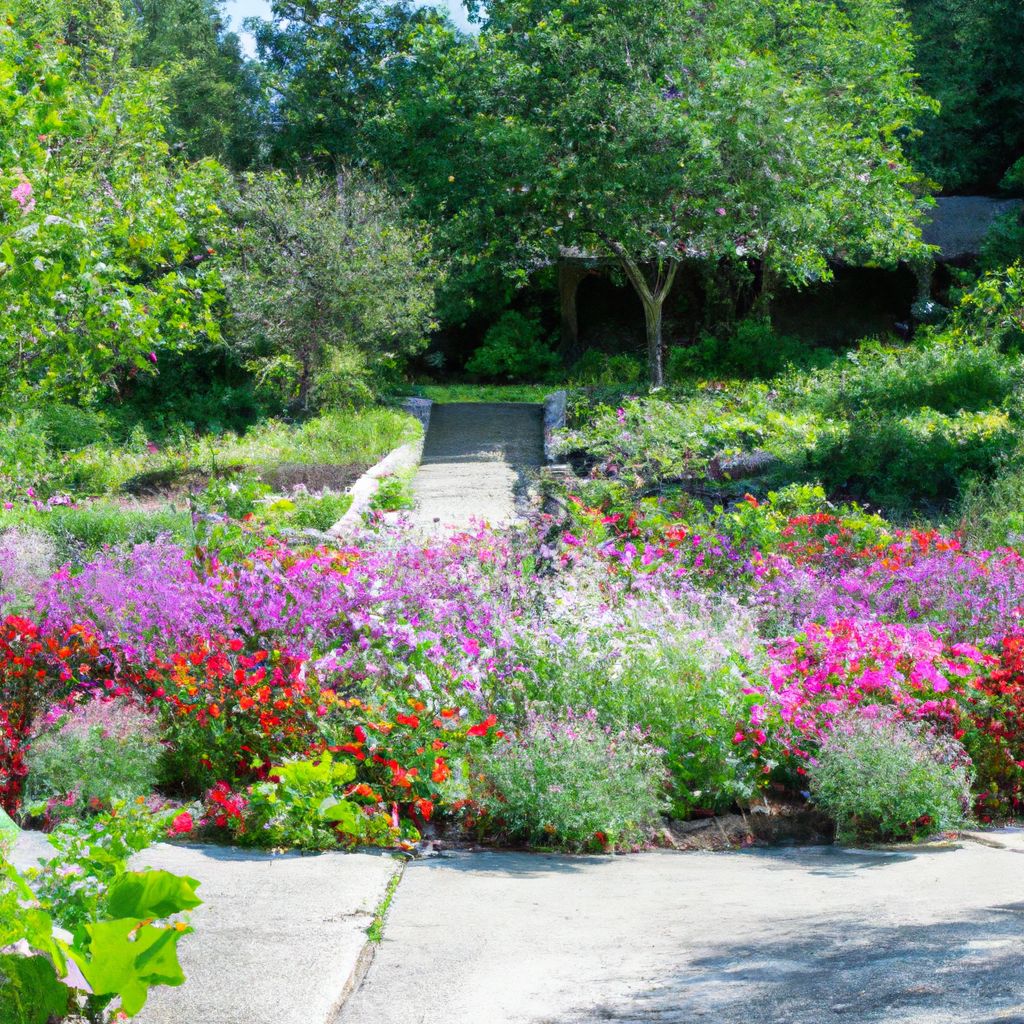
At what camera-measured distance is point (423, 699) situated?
5098mm

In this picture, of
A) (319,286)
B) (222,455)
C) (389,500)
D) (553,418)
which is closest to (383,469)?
(222,455)

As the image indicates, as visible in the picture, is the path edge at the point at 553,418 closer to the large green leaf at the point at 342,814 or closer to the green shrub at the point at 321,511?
A: the green shrub at the point at 321,511

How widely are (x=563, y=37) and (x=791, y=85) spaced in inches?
130

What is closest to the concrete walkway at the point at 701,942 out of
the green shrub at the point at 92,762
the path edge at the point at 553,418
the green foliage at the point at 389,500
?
the green shrub at the point at 92,762

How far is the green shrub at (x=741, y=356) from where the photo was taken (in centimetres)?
2095

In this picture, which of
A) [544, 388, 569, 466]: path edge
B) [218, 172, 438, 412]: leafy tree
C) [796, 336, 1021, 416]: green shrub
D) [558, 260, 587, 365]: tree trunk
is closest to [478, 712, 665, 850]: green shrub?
[544, 388, 569, 466]: path edge

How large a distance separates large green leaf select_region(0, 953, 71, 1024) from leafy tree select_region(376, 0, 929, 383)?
14.1m

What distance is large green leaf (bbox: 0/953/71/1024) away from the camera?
2324mm

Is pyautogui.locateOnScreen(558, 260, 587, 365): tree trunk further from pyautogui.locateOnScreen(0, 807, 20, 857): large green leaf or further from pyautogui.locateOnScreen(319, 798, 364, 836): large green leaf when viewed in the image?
pyautogui.locateOnScreen(0, 807, 20, 857): large green leaf

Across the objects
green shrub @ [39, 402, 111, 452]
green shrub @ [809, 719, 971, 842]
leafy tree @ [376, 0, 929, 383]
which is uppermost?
leafy tree @ [376, 0, 929, 383]

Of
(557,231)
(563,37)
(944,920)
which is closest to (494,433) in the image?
(557,231)

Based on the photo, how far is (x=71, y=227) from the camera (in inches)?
262

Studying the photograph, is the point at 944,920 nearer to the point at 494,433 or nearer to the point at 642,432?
the point at 642,432

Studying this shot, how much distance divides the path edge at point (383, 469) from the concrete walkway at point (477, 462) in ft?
0.49
